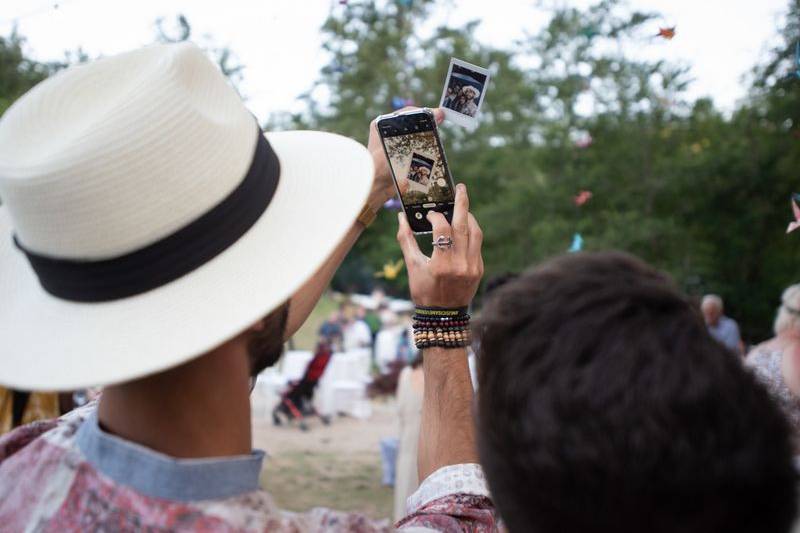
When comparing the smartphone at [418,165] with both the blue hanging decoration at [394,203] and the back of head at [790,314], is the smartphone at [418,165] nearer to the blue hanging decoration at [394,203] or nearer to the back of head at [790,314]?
the blue hanging decoration at [394,203]

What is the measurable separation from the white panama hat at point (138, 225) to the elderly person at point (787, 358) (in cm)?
160

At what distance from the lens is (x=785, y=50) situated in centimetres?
718

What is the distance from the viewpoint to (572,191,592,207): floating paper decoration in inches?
410

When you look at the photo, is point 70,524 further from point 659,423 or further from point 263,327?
point 659,423

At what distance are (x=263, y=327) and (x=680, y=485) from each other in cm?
63

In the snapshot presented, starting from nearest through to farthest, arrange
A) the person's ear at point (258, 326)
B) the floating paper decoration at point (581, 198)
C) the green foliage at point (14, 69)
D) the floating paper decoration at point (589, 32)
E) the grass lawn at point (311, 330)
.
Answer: the person's ear at point (258, 326), the green foliage at point (14, 69), the floating paper decoration at point (589, 32), the floating paper decoration at point (581, 198), the grass lawn at point (311, 330)

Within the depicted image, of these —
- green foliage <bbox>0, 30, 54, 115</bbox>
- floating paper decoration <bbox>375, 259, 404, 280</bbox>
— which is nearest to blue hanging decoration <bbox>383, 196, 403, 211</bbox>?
green foliage <bbox>0, 30, 54, 115</bbox>

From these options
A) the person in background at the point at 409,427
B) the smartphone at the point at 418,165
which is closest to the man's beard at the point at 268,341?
the smartphone at the point at 418,165

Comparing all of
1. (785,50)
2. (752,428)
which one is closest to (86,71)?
(752,428)

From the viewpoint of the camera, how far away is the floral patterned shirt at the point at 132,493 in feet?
3.16

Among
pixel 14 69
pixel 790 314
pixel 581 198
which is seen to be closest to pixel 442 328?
pixel 14 69

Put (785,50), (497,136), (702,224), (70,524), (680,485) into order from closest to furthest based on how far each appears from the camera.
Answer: (680,485) → (70,524) → (785,50) → (702,224) → (497,136)

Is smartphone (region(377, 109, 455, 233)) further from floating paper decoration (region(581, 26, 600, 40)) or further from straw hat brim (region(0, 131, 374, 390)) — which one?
floating paper decoration (region(581, 26, 600, 40))

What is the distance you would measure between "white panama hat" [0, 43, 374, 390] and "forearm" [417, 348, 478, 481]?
432 mm
